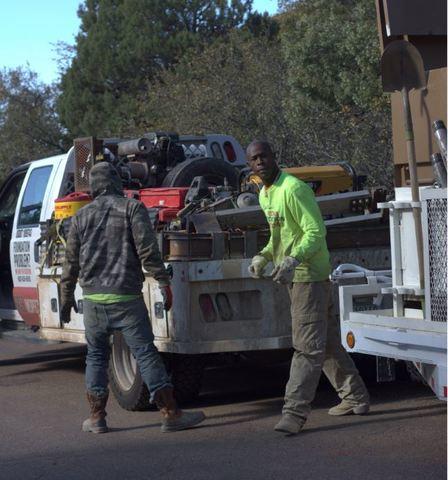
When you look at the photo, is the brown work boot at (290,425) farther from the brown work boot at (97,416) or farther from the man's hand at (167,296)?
the brown work boot at (97,416)

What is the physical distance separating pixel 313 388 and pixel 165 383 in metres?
1.03

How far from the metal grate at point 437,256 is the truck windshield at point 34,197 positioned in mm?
5325

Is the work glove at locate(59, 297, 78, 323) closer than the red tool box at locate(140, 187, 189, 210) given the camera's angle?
Yes

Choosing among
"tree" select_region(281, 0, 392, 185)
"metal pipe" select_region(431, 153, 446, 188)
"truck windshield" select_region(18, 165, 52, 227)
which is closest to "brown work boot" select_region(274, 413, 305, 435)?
"metal pipe" select_region(431, 153, 446, 188)

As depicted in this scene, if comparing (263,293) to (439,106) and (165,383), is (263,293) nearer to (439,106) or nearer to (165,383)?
(165,383)

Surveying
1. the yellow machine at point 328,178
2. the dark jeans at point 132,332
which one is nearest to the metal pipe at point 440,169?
the dark jeans at point 132,332

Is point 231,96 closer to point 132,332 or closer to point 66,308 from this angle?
point 66,308

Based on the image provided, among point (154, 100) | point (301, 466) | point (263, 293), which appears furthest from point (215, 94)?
point (301, 466)

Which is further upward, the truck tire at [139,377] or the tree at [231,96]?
the tree at [231,96]

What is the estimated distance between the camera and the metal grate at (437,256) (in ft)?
16.5

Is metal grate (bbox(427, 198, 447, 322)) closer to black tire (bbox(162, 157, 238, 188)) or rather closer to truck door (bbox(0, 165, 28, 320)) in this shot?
black tire (bbox(162, 157, 238, 188))

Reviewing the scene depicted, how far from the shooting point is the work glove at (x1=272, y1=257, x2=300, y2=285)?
6258 millimetres

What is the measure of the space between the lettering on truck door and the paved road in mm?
1061

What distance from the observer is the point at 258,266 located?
6.62 metres
